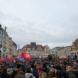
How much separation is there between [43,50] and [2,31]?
52.0 meters

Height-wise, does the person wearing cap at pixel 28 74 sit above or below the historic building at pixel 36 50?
below

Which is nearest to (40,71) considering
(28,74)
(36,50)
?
(28,74)

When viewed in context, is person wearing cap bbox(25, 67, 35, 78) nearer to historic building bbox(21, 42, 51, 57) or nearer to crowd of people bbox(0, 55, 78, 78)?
crowd of people bbox(0, 55, 78, 78)

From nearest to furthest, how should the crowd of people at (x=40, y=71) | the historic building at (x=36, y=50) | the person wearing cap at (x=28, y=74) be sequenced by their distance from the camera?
the crowd of people at (x=40, y=71), the person wearing cap at (x=28, y=74), the historic building at (x=36, y=50)

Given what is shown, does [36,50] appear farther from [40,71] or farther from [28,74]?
[28,74]

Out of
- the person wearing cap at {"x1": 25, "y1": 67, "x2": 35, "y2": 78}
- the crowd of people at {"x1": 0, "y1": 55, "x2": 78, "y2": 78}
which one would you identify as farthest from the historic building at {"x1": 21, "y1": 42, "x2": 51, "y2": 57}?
the person wearing cap at {"x1": 25, "y1": 67, "x2": 35, "y2": 78}

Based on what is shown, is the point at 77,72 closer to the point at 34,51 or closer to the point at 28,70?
the point at 28,70

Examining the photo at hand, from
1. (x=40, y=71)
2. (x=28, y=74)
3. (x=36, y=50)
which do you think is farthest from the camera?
(x=36, y=50)

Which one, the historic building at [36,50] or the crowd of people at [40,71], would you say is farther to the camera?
the historic building at [36,50]

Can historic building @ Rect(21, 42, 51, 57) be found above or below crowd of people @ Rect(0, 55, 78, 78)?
above

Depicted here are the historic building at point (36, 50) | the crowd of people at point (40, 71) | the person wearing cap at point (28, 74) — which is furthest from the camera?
the historic building at point (36, 50)

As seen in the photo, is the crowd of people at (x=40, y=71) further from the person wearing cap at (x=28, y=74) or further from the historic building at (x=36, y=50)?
the historic building at (x=36, y=50)

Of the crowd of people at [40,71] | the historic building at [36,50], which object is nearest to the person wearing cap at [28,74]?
the crowd of people at [40,71]

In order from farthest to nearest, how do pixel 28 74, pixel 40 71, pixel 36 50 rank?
pixel 36 50
pixel 40 71
pixel 28 74
